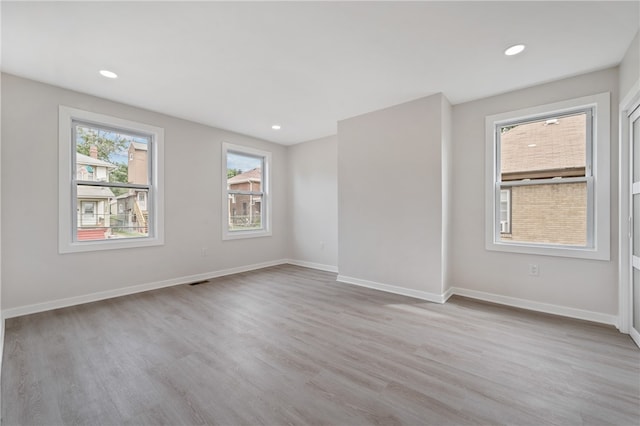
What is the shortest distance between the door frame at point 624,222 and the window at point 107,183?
220 inches

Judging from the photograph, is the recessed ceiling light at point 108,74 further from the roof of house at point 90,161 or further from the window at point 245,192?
the window at point 245,192

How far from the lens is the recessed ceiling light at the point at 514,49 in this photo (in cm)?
236

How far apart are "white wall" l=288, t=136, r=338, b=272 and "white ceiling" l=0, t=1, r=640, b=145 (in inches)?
72.2

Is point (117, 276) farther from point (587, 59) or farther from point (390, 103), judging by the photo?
point (587, 59)

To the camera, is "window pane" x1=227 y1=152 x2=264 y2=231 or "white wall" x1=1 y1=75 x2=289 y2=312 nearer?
"white wall" x1=1 y1=75 x2=289 y2=312

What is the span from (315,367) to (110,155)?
3878 millimetres

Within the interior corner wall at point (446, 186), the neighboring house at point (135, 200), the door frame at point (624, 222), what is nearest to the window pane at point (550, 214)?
the door frame at point (624, 222)

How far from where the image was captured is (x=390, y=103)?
12.0ft

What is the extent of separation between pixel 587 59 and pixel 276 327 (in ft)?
13.3

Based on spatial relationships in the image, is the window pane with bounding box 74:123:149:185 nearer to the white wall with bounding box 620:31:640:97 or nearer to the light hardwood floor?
the light hardwood floor

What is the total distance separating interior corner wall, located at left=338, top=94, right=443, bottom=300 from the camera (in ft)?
11.1

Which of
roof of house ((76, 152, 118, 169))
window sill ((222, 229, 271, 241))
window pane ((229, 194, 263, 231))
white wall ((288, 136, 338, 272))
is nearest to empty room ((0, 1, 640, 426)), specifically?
roof of house ((76, 152, 118, 169))

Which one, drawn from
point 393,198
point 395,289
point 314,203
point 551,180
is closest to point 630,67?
point 551,180

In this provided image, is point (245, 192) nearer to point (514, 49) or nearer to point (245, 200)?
point (245, 200)
